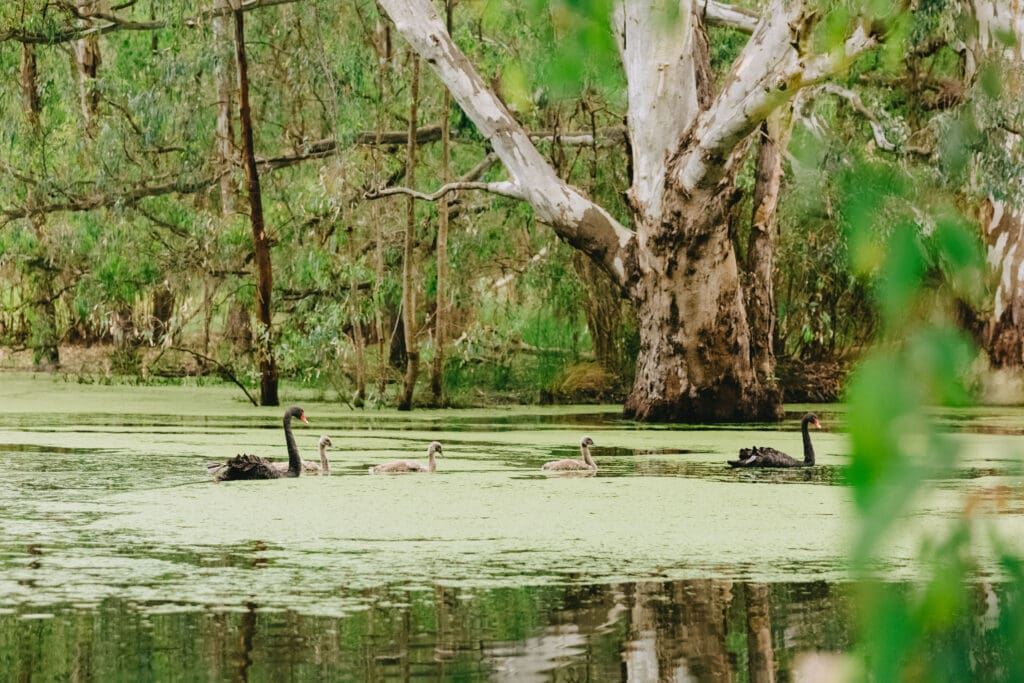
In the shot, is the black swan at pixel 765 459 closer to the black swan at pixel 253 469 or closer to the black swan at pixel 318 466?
the black swan at pixel 318 466

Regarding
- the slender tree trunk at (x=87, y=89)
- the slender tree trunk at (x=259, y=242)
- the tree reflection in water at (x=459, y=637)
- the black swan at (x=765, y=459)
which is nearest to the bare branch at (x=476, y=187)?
the slender tree trunk at (x=259, y=242)

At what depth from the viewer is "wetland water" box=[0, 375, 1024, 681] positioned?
4.15 m

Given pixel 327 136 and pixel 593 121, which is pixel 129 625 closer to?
pixel 593 121

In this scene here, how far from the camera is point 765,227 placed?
16391 millimetres

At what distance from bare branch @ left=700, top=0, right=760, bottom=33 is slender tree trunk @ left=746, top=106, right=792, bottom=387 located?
923 mm

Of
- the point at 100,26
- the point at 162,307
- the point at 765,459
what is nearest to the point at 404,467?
the point at 765,459

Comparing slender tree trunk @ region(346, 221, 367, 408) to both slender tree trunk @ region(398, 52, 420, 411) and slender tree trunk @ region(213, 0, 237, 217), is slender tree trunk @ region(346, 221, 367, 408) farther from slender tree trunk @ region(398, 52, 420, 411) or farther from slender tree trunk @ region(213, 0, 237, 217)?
slender tree trunk @ region(213, 0, 237, 217)

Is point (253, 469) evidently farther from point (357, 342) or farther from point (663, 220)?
point (357, 342)

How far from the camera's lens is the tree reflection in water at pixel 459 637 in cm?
407

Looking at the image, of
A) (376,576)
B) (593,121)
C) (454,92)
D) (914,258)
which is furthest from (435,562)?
(593,121)

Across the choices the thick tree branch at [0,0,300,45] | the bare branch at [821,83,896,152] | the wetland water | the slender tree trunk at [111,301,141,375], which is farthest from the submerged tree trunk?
the wetland water

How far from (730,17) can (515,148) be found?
267 centimetres

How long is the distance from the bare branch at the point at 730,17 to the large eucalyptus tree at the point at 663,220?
2.76 ft

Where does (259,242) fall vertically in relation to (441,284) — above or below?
above
